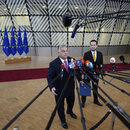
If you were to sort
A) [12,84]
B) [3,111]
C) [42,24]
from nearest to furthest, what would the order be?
[3,111], [12,84], [42,24]

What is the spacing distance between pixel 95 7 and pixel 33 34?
645cm

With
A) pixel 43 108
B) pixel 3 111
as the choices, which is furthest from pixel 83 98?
pixel 3 111

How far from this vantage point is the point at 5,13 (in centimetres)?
1112

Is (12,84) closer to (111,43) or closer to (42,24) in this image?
(42,24)

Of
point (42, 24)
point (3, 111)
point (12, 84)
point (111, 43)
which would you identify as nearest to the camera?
point (3, 111)

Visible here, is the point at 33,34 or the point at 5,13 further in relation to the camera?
the point at 33,34

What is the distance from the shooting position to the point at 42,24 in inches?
459

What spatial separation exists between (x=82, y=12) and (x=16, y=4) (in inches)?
236

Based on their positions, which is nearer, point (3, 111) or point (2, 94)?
point (3, 111)

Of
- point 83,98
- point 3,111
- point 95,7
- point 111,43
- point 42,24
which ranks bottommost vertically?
point 3,111

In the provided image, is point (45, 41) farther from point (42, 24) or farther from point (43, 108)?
point (43, 108)

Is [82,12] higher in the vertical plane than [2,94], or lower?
higher

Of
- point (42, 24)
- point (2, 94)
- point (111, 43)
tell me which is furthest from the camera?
point (111, 43)

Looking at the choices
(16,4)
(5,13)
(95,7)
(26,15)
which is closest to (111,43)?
(95,7)
